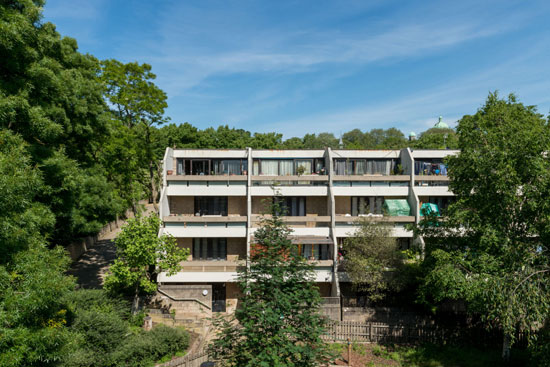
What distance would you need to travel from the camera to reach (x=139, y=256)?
2188cm

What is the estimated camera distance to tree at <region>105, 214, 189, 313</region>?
21812mm

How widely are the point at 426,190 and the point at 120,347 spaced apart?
82.3ft

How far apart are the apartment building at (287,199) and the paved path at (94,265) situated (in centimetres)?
598

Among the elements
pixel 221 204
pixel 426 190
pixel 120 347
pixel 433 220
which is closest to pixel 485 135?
pixel 433 220

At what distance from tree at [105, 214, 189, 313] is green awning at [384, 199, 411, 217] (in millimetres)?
16579

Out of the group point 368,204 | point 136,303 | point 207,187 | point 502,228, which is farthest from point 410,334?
point 136,303

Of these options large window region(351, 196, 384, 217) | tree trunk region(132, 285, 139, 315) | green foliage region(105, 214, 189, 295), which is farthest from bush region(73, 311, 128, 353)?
large window region(351, 196, 384, 217)

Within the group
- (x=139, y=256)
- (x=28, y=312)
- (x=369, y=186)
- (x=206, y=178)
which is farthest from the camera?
(x=369, y=186)

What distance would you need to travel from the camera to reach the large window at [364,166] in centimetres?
3080

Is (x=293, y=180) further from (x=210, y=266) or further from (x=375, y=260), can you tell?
(x=210, y=266)

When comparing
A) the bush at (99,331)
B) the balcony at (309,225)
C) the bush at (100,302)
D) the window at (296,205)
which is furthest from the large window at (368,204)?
the bush at (99,331)

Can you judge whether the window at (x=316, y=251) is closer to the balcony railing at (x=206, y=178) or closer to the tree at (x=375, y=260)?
the tree at (x=375, y=260)

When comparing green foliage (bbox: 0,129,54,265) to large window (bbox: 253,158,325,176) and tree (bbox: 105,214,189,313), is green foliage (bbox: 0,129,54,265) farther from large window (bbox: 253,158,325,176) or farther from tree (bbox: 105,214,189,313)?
large window (bbox: 253,158,325,176)

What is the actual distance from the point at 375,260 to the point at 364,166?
10.6 meters
